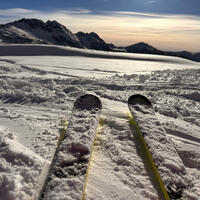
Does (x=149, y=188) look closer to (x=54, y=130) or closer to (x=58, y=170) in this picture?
(x=58, y=170)

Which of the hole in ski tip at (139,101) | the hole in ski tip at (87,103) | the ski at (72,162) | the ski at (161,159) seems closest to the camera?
the ski at (72,162)

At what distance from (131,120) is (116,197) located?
1.90 metres

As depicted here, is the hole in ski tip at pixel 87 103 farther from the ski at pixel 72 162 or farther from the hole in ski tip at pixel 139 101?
the hole in ski tip at pixel 139 101

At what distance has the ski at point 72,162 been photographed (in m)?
1.73

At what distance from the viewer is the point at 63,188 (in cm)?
178

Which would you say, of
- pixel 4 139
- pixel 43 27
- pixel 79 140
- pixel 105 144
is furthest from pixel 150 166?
pixel 43 27

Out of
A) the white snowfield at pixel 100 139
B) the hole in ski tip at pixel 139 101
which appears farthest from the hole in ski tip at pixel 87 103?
the hole in ski tip at pixel 139 101

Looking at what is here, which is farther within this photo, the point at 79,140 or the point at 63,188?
the point at 79,140

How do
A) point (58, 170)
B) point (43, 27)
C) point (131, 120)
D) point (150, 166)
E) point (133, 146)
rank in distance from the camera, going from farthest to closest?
point (43, 27), point (131, 120), point (133, 146), point (150, 166), point (58, 170)

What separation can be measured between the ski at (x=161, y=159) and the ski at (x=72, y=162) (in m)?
0.76

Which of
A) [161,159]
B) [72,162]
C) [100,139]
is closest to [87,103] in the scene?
[100,139]

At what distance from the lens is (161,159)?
2268 millimetres

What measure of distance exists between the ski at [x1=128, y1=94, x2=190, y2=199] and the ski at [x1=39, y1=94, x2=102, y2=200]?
76 cm

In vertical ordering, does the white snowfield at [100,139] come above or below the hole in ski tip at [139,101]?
below
